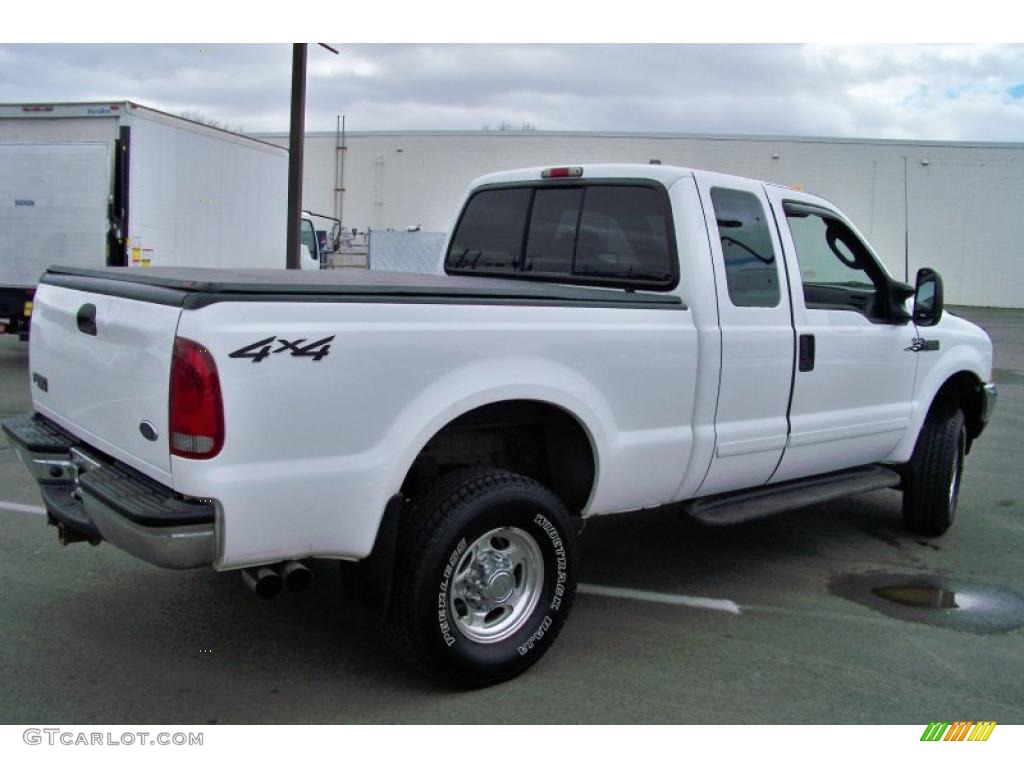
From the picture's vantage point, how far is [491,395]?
3555 millimetres

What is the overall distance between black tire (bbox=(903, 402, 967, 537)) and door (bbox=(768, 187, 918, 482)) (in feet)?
1.40

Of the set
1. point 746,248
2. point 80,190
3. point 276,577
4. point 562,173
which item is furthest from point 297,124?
point 276,577

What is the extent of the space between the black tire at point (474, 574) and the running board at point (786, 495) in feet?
3.24

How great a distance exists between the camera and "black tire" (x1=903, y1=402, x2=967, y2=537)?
593 cm

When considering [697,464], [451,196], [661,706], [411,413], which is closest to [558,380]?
[411,413]

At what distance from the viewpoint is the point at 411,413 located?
11.0 ft

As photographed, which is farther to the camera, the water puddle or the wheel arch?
the wheel arch

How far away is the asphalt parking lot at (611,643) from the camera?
3.56m

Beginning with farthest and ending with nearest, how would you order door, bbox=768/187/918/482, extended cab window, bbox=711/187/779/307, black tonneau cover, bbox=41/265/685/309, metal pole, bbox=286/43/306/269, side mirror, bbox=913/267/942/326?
metal pole, bbox=286/43/306/269, side mirror, bbox=913/267/942/326, door, bbox=768/187/918/482, extended cab window, bbox=711/187/779/307, black tonneau cover, bbox=41/265/685/309

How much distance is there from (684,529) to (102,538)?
380 centimetres

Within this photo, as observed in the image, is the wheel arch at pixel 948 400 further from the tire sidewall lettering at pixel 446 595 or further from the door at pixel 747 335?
the tire sidewall lettering at pixel 446 595

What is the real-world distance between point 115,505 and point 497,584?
4.78 feet

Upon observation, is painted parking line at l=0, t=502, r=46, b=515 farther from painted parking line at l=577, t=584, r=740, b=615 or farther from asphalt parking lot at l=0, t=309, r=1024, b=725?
painted parking line at l=577, t=584, r=740, b=615

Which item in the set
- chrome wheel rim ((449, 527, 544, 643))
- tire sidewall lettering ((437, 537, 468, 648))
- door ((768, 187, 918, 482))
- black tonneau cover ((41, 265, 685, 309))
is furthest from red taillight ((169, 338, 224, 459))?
door ((768, 187, 918, 482))
